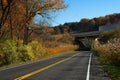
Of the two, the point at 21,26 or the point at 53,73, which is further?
the point at 21,26

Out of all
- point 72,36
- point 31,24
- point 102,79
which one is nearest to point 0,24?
point 31,24

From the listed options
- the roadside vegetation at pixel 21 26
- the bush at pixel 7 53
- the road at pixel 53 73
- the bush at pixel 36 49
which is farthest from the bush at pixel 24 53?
the road at pixel 53 73

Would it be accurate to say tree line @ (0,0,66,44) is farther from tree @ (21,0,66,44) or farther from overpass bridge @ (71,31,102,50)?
overpass bridge @ (71,31,102,50)

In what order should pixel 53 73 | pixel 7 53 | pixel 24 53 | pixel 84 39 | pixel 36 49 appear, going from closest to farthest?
pixel 53 73, pixel 7 53, pixel 24 53, pixel 36 49, pixel 84 39

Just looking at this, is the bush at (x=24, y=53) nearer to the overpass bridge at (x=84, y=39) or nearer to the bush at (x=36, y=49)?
the bush at (x=36, y=49)

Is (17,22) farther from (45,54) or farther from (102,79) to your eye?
(102,79)

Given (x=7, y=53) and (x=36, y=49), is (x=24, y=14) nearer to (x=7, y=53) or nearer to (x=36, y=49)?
(x=36, y=49)

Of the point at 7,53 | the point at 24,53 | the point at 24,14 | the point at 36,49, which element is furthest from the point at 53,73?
the point at 24,14

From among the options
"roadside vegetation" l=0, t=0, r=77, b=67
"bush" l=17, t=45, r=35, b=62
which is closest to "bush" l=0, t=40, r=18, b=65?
"roadside vegetation" l=0, t=0, r=77, b=67

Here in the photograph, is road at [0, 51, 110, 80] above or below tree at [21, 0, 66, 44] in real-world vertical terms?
below

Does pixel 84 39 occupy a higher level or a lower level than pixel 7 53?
higher

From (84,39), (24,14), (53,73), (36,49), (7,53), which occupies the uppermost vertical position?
(24,14)

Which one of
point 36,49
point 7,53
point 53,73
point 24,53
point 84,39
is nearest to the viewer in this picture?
point 53,73

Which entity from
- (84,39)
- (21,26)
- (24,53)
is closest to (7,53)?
(24,53)
